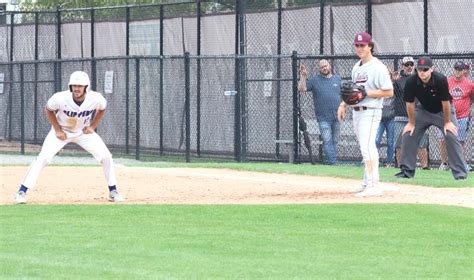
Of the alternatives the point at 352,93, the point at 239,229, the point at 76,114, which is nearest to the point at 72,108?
the point at 76,114

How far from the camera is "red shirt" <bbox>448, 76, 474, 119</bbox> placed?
20266 millimetres

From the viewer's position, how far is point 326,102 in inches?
875

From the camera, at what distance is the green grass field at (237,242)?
970 centimetres

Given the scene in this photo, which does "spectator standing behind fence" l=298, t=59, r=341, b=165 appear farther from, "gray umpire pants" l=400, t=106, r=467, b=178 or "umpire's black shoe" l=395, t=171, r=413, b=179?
"gray umpire pants" l=400, t=106, r=467, b=178

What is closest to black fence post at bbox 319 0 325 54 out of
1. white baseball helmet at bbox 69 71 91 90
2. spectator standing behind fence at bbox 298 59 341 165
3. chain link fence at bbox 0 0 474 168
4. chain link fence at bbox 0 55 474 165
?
chain link fence at bbox 0 0 474 168

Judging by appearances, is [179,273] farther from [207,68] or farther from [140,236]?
[207,68]

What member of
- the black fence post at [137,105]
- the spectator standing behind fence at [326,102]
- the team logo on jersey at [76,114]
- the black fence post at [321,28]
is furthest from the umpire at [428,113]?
the black fence post at [137,105]


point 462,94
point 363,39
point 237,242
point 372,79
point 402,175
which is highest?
point 363,39

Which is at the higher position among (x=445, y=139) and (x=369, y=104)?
(x=369, y=104)

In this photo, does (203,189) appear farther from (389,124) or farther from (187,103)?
(187,103)

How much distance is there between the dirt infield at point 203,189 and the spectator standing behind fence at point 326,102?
2352 mm

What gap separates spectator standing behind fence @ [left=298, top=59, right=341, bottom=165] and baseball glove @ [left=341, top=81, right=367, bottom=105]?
281 inches

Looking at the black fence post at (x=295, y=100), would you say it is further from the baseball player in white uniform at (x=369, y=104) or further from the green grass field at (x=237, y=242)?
the green grass field at (x=237, y=242)

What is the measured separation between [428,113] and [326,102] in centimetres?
526
